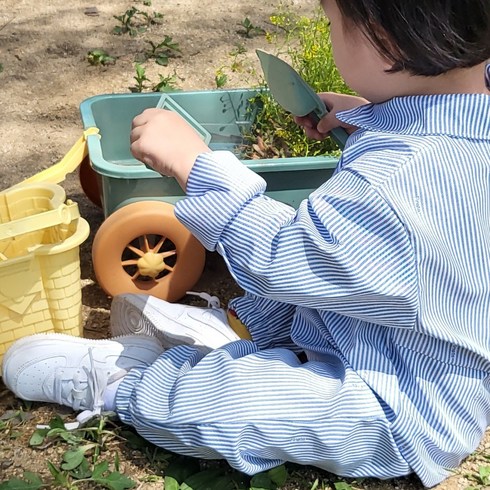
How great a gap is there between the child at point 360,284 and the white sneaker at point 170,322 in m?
0.14

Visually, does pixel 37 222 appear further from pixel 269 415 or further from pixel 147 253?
pixel 269 415

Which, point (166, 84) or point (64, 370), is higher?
point (166, 84)

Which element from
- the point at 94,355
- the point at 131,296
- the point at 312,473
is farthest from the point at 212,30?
the point at 312,473

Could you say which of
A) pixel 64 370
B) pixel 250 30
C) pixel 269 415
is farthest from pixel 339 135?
pixel 250 30

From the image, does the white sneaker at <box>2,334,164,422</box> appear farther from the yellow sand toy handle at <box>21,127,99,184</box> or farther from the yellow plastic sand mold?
the yellow sand toy handle at <box>21,127,99,184</box>

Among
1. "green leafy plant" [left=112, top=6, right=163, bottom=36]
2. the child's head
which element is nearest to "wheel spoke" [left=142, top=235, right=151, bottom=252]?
the child's head

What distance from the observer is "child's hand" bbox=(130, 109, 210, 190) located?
1.30m

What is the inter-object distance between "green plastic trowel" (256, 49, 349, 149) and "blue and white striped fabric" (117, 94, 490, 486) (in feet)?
1.11

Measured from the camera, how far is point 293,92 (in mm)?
1683

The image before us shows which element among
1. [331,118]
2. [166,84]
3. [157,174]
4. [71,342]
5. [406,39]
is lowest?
[71,342]

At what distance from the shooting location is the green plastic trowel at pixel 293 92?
166cm

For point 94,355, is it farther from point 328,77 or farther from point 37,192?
point 328,77

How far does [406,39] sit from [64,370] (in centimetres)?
89

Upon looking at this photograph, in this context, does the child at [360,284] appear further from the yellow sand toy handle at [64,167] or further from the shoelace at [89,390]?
the yellow sand toy handle at [64,167]
